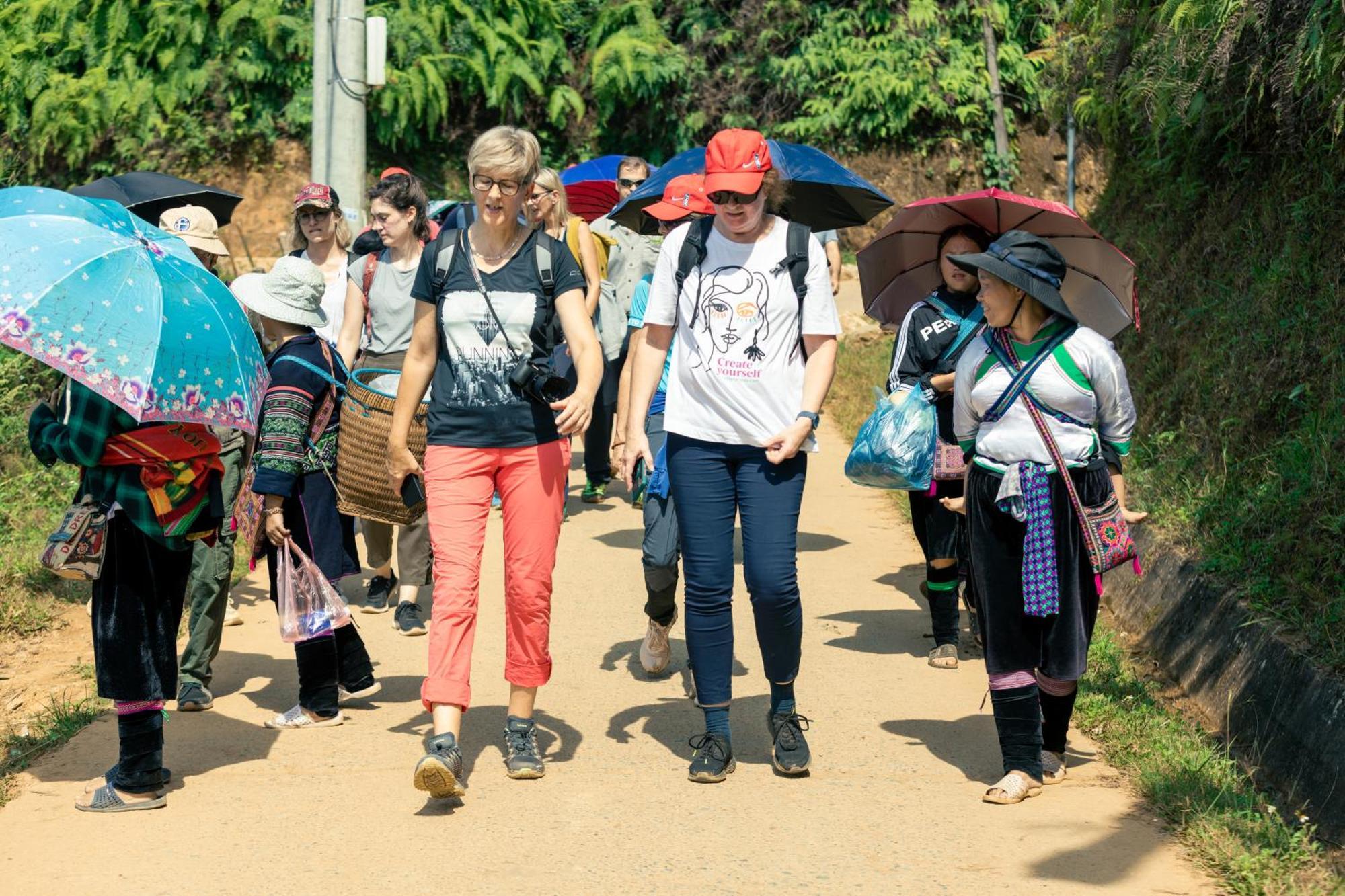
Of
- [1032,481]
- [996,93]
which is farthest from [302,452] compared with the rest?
[996,93]

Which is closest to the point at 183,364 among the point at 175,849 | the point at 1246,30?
the point at 175,849

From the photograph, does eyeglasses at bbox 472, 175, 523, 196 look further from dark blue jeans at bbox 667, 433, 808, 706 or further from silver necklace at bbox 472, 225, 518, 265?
dark blue jeans at bbox 667, 433, 808, 706

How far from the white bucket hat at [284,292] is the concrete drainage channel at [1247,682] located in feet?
12.0

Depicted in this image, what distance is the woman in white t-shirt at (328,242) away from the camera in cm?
768

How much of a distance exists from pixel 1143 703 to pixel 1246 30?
3.78 m

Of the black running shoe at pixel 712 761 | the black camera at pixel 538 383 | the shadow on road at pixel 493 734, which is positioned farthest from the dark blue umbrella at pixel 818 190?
the black running shoe at pixel 712 761

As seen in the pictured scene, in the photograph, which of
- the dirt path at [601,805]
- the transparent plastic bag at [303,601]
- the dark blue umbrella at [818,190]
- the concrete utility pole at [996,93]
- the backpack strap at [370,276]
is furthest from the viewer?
the concrete utility pole at [996,93]

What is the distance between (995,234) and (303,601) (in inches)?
125

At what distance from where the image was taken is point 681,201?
7117 millimetres

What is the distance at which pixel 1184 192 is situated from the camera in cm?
932

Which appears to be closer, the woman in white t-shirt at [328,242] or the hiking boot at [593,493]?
the woman in white t-shirt at [328,242]

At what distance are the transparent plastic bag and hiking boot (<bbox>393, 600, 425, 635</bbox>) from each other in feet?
4.92

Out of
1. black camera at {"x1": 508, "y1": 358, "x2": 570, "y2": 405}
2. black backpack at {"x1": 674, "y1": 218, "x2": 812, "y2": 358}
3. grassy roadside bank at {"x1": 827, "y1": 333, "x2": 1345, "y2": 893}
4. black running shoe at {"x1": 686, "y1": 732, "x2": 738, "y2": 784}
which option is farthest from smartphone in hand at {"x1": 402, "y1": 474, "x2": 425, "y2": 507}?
grassy roadside bank at {"x1": 827, "y1": 333, "x2": 1345, "y2": 893}

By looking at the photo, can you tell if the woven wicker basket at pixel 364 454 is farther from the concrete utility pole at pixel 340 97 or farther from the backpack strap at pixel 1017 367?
the concrete utility pole at pixel 340 97
